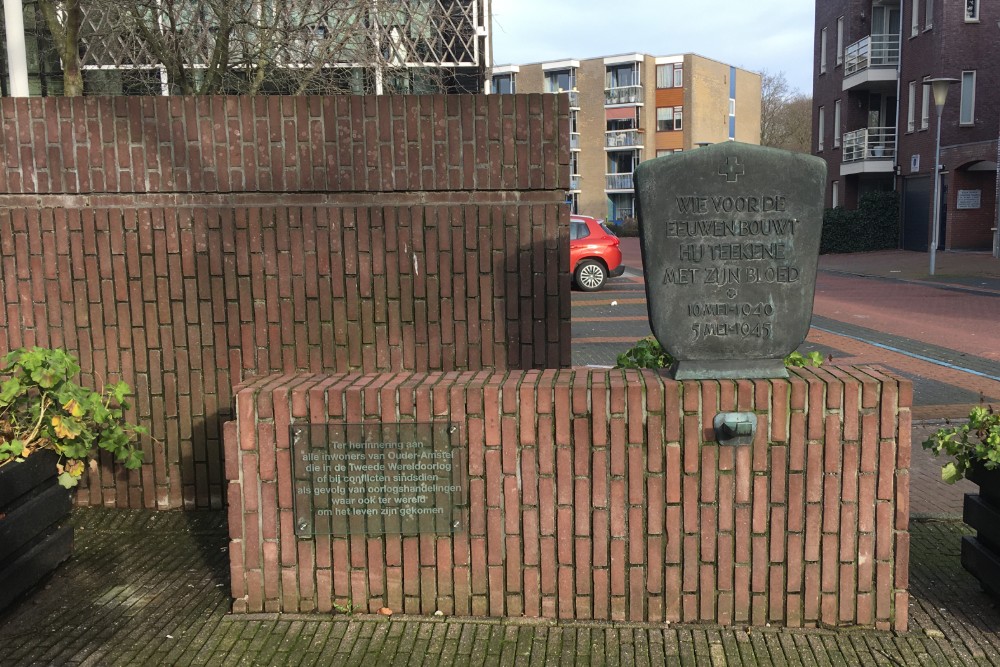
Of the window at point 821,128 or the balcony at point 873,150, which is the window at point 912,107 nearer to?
the balcony at point 873,150

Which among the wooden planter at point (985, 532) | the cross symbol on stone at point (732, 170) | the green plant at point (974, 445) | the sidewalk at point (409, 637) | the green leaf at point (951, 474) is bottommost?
the sidewalk at point (409, 637)

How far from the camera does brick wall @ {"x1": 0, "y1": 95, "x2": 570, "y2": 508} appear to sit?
17.9 feet

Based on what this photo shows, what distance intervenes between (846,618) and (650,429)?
3.84 feet

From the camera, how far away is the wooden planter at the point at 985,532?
4066 mm

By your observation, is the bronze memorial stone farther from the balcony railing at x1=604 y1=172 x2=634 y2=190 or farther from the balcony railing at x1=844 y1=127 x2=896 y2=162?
the balcony railing at x1=604 y1=172 x2=634 y2=190

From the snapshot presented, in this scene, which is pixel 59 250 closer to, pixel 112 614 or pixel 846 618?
A: pixel 112 614

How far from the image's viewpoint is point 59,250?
5.54 meters

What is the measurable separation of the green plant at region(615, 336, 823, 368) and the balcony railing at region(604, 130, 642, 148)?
70503 millimetres

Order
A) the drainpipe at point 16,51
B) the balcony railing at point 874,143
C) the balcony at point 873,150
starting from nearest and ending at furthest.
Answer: the drainpipe at point 16,51
the balcony at point 873,150
the balcony railing at point 874,143

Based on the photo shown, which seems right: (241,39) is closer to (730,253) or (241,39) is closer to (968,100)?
(730,253)

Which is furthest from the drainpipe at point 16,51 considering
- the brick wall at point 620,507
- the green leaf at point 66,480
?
the brick wall at point 620,507

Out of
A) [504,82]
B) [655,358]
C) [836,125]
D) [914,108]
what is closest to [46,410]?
[655,358]

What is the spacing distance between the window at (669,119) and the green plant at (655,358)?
71.7 meters

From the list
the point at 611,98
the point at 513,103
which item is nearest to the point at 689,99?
the point at 611,98
